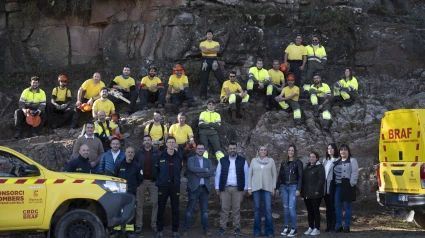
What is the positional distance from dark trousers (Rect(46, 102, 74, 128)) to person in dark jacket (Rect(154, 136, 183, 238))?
5.90m

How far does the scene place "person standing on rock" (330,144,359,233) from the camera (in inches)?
565

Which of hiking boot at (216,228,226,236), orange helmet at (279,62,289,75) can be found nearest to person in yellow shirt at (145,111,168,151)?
hiking boot at (216,228,226,236)

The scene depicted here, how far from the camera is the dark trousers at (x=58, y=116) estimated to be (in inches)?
740

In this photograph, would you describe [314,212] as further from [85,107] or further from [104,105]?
[85,107]

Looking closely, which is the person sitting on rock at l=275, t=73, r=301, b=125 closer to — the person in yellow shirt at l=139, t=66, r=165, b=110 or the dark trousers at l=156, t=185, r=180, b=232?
the person in yellow shirt at l=139, t=66, r=165, b=110

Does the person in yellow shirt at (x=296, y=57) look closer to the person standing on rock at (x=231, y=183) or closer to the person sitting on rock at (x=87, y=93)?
the person sitting on rock at (x=87, y=93)

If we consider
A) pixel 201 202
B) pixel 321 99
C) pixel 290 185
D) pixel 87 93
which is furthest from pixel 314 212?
pixel 87 93

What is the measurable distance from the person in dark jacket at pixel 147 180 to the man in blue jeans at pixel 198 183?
2.45ft

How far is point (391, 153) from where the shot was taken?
46.3 ft

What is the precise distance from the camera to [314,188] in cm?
1436

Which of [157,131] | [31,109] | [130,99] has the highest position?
[130,99]

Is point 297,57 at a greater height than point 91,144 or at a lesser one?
greater

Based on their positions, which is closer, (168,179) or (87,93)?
(168,179)

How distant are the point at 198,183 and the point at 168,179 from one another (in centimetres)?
100
